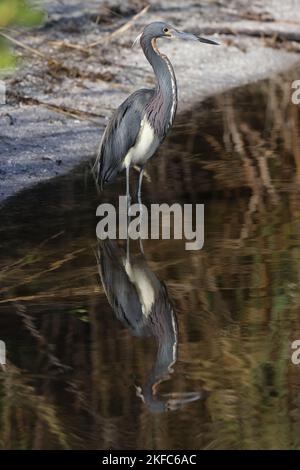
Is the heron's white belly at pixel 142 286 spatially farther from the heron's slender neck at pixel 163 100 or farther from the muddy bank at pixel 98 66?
the muddy bank at pixel 98 66

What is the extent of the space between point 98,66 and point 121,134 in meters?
3.98

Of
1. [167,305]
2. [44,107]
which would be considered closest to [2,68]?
[167,305]

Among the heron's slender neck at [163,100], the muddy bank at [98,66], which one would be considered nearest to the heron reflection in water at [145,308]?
the heron's slender neck at [163,100]

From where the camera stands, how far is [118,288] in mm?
6309

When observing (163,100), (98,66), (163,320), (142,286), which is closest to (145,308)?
(163,320)

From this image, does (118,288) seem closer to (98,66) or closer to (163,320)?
(163,320)

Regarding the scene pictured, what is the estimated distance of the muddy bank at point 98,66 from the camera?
913 cm

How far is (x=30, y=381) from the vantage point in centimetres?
509

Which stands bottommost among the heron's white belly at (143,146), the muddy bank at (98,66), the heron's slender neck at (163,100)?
the heron's white belly at (143,146)

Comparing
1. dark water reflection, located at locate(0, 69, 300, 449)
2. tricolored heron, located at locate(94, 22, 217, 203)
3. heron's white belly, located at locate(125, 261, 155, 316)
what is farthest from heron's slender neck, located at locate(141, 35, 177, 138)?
heron's white belly, located at locate(125, 261, 155, 316)

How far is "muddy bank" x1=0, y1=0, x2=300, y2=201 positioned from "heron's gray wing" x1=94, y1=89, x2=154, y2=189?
73 centimetres

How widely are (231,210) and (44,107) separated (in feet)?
9.57

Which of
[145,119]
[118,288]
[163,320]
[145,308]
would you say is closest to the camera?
[163,320]

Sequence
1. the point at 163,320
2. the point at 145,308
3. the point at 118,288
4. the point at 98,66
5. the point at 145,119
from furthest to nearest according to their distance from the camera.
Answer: the point at 98,66 → the point at 145,119 → the point at 118,288 → the point at 145,308 → the point at 163,320
